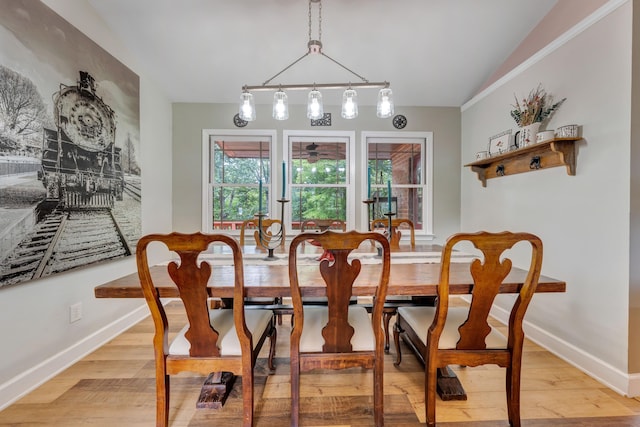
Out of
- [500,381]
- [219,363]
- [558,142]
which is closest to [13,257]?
[219,363]

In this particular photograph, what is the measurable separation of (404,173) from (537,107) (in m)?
1.61

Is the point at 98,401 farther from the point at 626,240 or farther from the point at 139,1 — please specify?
the point at 626,240

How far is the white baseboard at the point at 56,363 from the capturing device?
156 centimetres

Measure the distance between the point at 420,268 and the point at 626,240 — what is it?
119 centimetres

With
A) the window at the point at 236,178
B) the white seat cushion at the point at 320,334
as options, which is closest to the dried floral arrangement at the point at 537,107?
the white seat cushion at the point at 320,334

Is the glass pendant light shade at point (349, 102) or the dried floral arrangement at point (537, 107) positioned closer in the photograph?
the glass pendant light shade at point (349, 102)

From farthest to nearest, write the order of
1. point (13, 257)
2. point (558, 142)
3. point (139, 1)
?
1. point (139, 1)
2. point (558, 142)
3. point (13, 257)

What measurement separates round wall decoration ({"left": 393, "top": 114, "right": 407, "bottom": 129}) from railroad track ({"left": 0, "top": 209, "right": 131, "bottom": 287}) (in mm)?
3114

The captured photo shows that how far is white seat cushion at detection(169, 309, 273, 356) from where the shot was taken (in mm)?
1327

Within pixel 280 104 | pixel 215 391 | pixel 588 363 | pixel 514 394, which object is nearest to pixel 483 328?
pixel 514 394

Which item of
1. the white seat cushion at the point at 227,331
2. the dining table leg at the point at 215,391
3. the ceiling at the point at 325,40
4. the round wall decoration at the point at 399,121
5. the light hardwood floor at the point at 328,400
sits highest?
the ceiling at the point at 325,40

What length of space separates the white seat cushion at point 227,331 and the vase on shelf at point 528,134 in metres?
2.30

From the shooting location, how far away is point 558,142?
1.92 m

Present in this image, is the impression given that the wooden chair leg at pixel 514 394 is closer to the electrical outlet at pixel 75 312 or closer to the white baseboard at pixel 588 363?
the white baseboard at pixel 588 363
